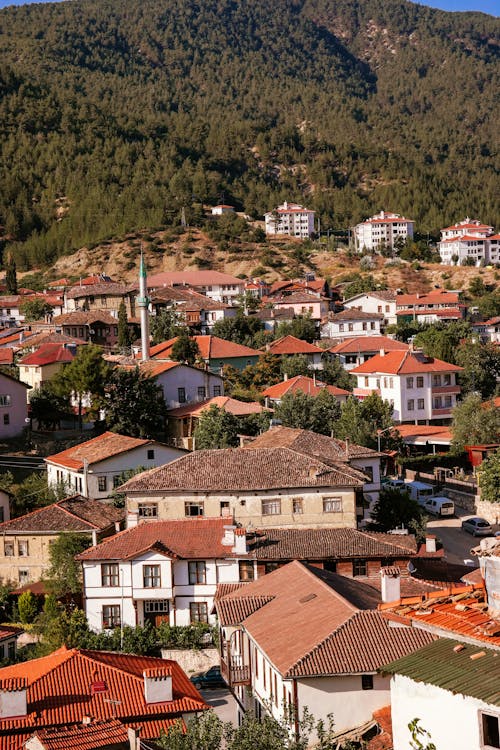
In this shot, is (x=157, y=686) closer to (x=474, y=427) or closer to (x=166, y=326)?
(x=474, y=427)

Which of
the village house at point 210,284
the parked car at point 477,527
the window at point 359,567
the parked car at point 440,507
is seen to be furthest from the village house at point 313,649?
the village house at point 210,284

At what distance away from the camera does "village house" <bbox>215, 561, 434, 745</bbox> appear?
66.2ft

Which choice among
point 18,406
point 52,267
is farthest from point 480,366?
point 52,267

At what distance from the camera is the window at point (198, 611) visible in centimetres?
3450

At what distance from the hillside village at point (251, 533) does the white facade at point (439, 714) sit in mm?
28

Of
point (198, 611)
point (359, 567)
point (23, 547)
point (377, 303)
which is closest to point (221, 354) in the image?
point (377, 303)

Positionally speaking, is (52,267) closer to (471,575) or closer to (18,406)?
(18,406)

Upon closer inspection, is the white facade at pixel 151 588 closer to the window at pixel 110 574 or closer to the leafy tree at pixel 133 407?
the window at pixel 110 574

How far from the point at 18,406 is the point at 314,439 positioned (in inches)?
657

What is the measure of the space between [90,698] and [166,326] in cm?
6655

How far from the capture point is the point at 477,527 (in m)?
46.5

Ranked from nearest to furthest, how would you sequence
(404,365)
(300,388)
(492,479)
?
(492,479)
(300,388)
(404,365)

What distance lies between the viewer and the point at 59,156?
169m

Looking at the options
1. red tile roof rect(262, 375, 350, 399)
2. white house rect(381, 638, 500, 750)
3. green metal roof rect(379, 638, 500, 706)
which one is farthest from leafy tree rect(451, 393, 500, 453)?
white house rect(381, 638, 500, 750)
